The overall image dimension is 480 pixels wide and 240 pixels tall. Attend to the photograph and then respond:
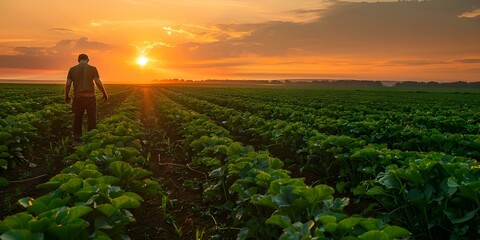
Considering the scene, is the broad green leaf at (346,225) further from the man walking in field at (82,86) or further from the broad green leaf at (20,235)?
the man walking in field at (82,86)

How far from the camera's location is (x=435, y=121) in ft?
39.7

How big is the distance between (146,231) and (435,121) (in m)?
9.43

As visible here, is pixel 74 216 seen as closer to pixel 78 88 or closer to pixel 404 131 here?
pixel 404 131

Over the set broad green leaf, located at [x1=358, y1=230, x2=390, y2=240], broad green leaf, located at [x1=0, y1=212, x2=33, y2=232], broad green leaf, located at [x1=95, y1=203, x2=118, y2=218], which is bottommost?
broad green leaf, located at [x1=95, y1=203, x2=118, y2=218]

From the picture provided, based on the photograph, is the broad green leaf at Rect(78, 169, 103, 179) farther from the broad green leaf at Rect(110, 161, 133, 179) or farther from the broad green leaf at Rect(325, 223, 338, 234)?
the broad green leaf at Rect(325, 223, 338, 234)

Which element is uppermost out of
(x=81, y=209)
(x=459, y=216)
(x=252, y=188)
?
(x=81, y=209)

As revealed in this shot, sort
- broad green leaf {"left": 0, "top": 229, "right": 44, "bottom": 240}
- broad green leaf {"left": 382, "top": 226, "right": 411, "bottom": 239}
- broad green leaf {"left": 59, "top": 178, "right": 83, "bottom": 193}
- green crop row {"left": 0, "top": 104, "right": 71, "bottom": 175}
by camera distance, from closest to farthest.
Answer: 1. broad green leaf {"left": 0, "top": 229, "right": 44, "bottom": 240}
2. broad green leaf {"left": 382, "top": 226, "right": 411, "bottom": 239}
3. broad green leaf {"left": 59, "top": 178, "right": 83, "bottom": 193}
4. green crop row {"left": 0, "top": 104, "right": 71, "bottom": 175}

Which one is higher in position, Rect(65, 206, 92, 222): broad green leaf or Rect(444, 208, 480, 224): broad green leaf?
Rect(65, 206, 92, 222): broad green leaf

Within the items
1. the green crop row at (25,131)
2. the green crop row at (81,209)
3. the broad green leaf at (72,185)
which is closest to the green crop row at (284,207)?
the green crop row at (81,209)

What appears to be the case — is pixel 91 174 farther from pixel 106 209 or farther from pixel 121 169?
pixel 106 209

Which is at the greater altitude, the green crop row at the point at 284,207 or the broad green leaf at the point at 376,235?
the broad green leaf at the point at 376,235

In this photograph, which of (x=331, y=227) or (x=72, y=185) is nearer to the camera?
(x=331, y=227)

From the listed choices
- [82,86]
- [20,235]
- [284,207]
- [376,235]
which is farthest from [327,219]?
[82,86]

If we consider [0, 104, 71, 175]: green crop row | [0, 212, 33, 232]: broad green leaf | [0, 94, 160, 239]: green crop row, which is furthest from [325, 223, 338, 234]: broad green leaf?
[0, 104, 71, 175]: green crop row
